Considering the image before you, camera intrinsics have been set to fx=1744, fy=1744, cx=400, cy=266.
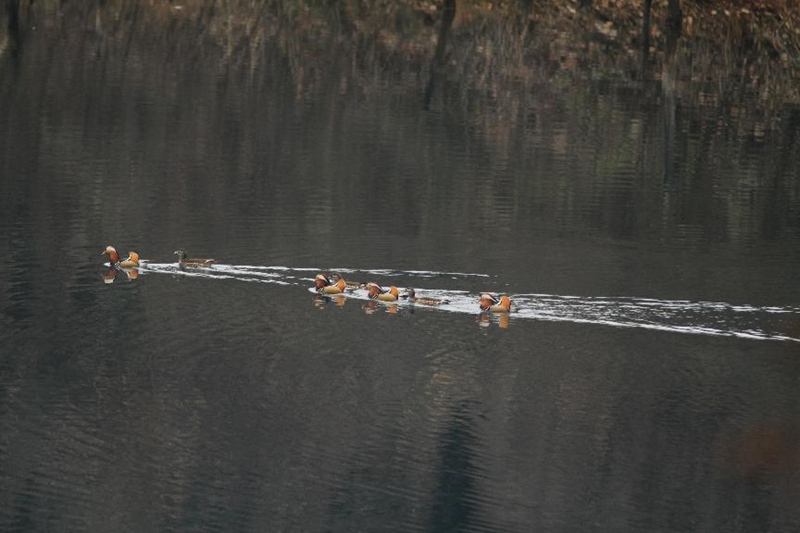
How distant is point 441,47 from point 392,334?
29240 millimetres

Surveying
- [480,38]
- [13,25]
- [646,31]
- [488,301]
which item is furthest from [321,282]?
[646,31]

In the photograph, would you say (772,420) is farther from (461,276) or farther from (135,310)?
(135,310)

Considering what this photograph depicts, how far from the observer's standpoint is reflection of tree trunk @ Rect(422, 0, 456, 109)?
137ft

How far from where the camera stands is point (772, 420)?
18.6 meters

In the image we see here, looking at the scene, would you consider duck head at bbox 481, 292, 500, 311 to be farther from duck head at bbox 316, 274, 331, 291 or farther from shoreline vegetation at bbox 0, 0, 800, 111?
shoreline vegetation at bbox 0, 0, 800, 111

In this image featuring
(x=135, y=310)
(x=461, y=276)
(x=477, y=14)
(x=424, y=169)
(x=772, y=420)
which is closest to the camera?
(x=772, y=420)

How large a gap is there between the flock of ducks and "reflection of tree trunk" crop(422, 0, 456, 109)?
668 inches

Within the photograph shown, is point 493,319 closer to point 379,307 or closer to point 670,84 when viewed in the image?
point 379,307

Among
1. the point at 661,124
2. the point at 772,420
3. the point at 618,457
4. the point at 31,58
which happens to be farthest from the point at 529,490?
the point at 31,58

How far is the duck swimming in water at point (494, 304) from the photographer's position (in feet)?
70.9

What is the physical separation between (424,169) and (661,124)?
8.41 m

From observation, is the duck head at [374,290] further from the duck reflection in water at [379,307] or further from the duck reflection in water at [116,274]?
the duck reflection in water at [116,274]

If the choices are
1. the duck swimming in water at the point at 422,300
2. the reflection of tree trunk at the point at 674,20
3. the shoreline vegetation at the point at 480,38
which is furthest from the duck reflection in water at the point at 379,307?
the reflection of tree trunk at the point at 674,20

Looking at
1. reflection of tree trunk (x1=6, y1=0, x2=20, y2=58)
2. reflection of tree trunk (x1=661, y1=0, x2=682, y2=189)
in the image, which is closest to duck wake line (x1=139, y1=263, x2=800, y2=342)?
reflection of tree trunk (x1=661, y1=0, x2=682, y2=189)
